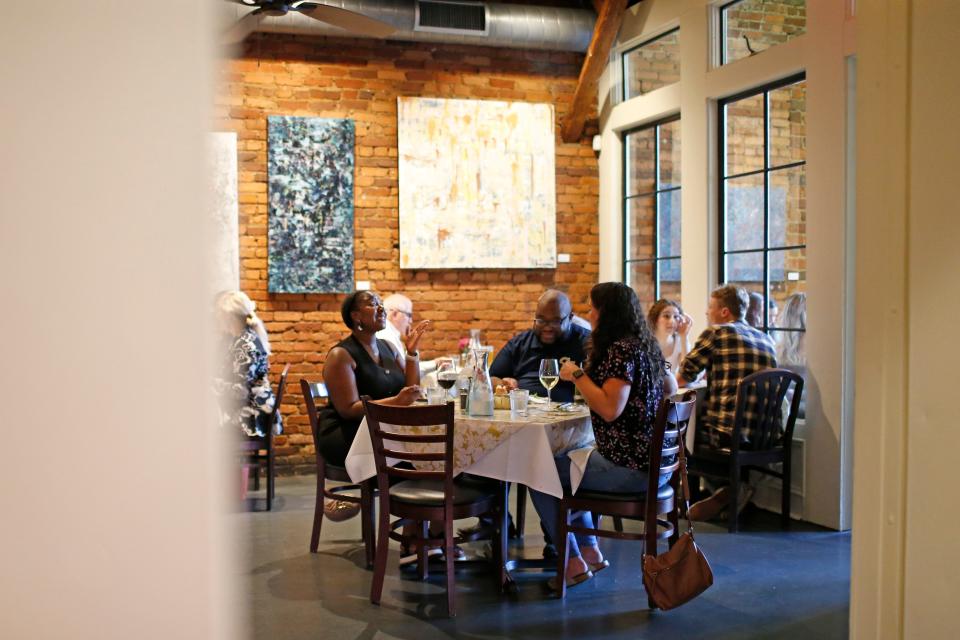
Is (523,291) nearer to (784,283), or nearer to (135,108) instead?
(784,283)

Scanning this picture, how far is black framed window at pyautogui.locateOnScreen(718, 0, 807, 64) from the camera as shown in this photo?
5742 mm

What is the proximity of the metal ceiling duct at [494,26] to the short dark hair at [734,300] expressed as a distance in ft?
10.6

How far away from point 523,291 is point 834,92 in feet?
11.3

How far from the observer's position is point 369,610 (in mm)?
3939

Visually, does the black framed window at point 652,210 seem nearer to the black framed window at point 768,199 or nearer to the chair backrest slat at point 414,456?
the black framed window at point 768,199

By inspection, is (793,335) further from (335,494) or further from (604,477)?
(335,494)

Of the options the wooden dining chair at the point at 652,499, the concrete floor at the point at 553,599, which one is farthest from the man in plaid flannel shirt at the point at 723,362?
the wooden dining chair at the point at 652,499

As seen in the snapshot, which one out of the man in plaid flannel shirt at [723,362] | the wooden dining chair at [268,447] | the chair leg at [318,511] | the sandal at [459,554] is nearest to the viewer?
the sandal at [459,554]

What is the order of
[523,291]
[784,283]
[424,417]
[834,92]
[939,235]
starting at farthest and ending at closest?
[523,291], [784,283], [834,92], [424,417], [939,235]

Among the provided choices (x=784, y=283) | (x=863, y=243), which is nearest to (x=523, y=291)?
(x=784, y=283)

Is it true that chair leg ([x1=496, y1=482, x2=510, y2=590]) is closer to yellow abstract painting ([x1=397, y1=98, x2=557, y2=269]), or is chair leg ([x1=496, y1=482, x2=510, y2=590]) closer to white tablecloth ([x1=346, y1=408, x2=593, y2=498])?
white tablecloth ([x1=346, y1=408, x2=593, y2=498])

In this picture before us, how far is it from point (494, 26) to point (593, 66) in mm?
901

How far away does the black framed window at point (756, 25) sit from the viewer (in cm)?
574

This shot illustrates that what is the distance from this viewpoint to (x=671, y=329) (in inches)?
240
